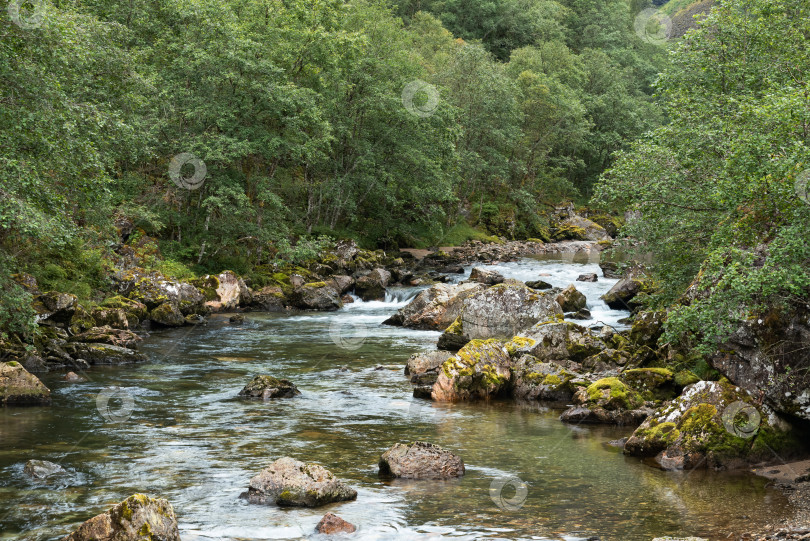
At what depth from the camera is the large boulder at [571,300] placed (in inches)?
1202

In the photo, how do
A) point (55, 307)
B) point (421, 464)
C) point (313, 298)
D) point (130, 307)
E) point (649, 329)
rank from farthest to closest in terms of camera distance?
point (313, 298), point (130, 307), point (55, 307), point (649, 329), point (421, 464)

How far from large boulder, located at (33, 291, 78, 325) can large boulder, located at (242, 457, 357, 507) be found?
1444 centimetres

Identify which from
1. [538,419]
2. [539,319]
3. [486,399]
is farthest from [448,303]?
[538,419]

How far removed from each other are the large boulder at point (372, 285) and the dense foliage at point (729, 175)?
19173mm

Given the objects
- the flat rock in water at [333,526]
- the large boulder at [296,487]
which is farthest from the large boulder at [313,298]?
the flat rock in water at [333,526]

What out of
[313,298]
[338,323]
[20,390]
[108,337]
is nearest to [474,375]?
[20,390]

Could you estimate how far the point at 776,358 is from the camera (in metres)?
13.0

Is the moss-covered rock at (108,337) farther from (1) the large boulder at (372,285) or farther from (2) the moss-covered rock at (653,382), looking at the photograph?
(2) the moss-covered rock at (653,382)

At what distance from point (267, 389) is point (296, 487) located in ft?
24.6

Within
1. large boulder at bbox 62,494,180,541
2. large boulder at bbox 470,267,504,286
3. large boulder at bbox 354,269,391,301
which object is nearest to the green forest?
large boulder at bbox 62,494,180,541

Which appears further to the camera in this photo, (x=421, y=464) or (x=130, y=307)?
(x=130, y=307)

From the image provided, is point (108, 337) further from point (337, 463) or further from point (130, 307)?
point (337, 463)

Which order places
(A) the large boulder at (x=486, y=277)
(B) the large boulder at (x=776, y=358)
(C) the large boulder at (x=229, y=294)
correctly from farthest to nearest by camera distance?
(A) the large boulder at (x=486, y=277) → (C) the large boulder at (x=229, y=294) → (B) the large boulder at (x=776, y=358)

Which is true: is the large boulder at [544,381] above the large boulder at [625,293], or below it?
below
